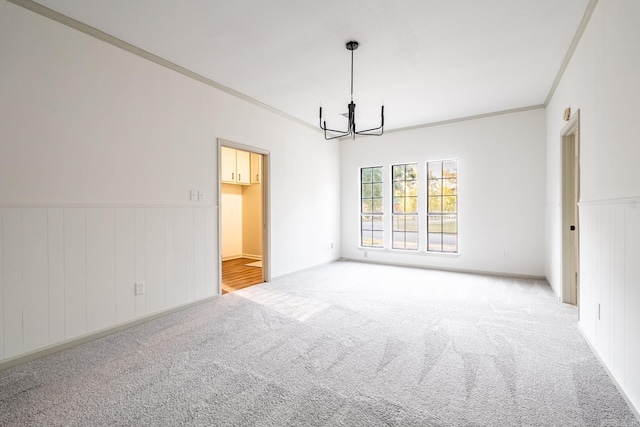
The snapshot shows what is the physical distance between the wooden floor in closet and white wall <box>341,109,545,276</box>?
9.05 feet

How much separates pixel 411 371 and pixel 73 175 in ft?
10.3

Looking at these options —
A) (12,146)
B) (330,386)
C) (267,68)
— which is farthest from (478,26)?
(12,146)

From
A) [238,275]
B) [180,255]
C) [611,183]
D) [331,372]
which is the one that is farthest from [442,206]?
[180,255]

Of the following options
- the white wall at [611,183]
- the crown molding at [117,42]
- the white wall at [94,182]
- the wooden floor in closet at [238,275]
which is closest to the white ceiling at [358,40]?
the crown molding at [117,42]

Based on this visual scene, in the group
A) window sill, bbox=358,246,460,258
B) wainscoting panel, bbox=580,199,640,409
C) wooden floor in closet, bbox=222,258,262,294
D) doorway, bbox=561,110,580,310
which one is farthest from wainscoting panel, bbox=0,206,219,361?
doorway, bbox=561,110,580,310

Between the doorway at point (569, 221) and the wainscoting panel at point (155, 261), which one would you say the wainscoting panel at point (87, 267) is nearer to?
the wainscoting panel at point (155, 261)

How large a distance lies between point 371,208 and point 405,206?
735 millimetres

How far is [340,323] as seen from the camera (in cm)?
310

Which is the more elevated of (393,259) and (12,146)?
(12,146)

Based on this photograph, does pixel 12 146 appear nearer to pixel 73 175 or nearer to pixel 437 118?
pixel 73 175

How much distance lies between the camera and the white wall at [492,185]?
4934 mm

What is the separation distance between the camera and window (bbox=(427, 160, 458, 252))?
5637 mm

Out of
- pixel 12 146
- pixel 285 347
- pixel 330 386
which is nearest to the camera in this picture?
pixel 330 386

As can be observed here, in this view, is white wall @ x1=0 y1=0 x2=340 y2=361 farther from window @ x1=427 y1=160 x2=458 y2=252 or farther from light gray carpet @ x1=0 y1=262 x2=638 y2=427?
window @ x1=427 y1=160 x2=458 y2=252
